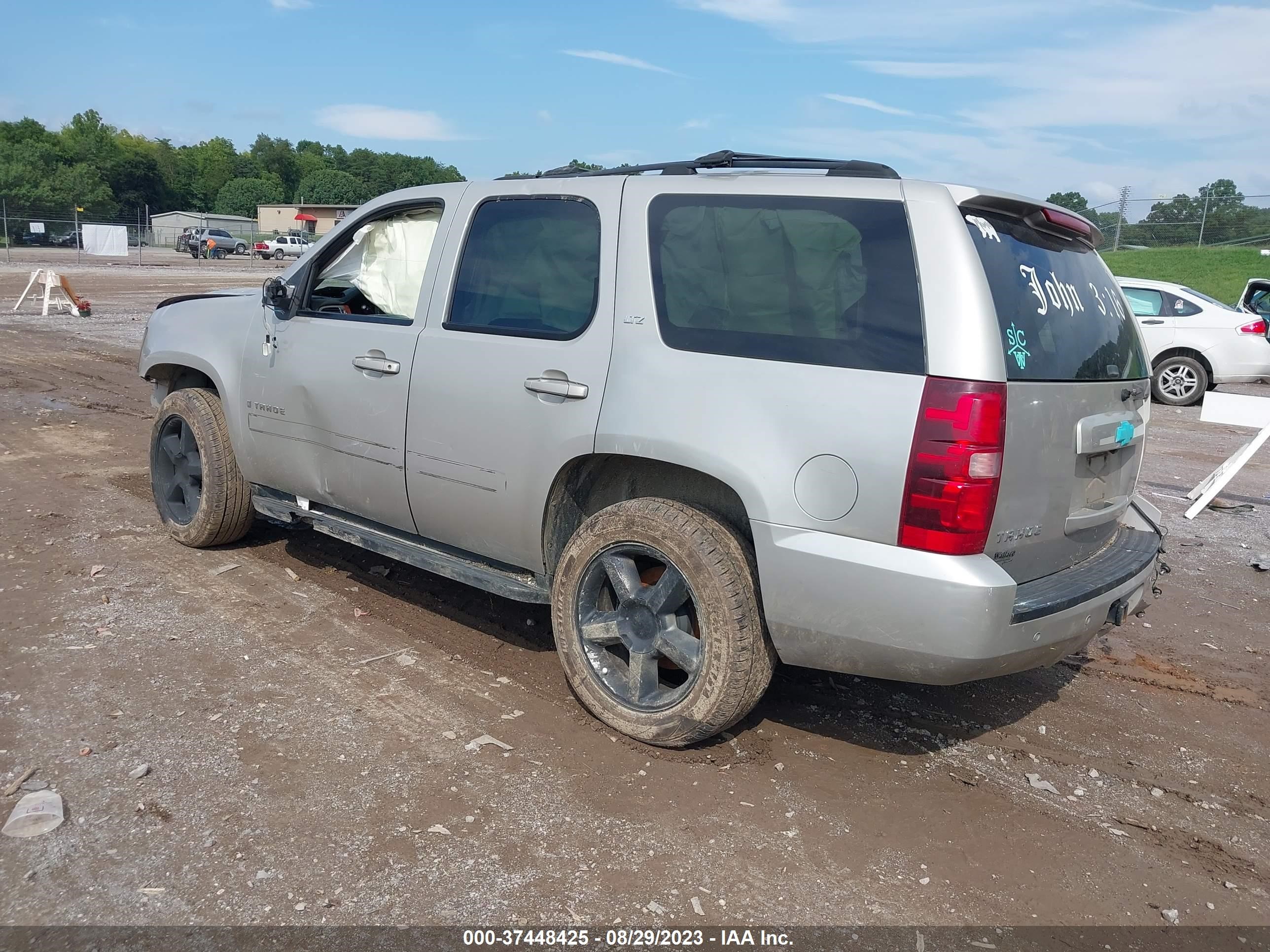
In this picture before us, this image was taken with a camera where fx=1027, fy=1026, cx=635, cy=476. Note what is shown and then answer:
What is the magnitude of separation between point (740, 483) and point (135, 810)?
216cm

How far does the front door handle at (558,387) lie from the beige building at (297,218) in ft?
269

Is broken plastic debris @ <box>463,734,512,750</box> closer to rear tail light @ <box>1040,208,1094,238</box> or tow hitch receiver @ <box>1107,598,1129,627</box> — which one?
tow hitch receiver @ <box>1107,598,1129,627</box>

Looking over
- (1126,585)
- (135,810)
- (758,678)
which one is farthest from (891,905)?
(135,810)

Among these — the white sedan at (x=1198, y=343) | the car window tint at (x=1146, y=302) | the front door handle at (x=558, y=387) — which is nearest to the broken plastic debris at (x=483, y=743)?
the front door handle at (x=558, y=387)

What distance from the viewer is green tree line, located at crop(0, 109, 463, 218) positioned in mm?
77250

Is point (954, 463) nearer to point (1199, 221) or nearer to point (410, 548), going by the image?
point (410, 548)

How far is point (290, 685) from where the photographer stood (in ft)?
13.6

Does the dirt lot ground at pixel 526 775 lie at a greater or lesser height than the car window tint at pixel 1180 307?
lesser

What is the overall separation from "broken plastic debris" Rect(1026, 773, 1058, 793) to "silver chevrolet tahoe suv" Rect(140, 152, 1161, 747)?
1.52 feet

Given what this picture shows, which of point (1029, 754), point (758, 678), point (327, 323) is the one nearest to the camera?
point (758, 678)

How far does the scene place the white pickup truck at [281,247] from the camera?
207 feet

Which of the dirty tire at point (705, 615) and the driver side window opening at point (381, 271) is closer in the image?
the dirty tire at point (705, 615)

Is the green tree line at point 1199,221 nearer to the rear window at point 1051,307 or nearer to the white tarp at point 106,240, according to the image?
the rear window at point 1051,307

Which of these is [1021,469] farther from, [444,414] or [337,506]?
[337,506]
